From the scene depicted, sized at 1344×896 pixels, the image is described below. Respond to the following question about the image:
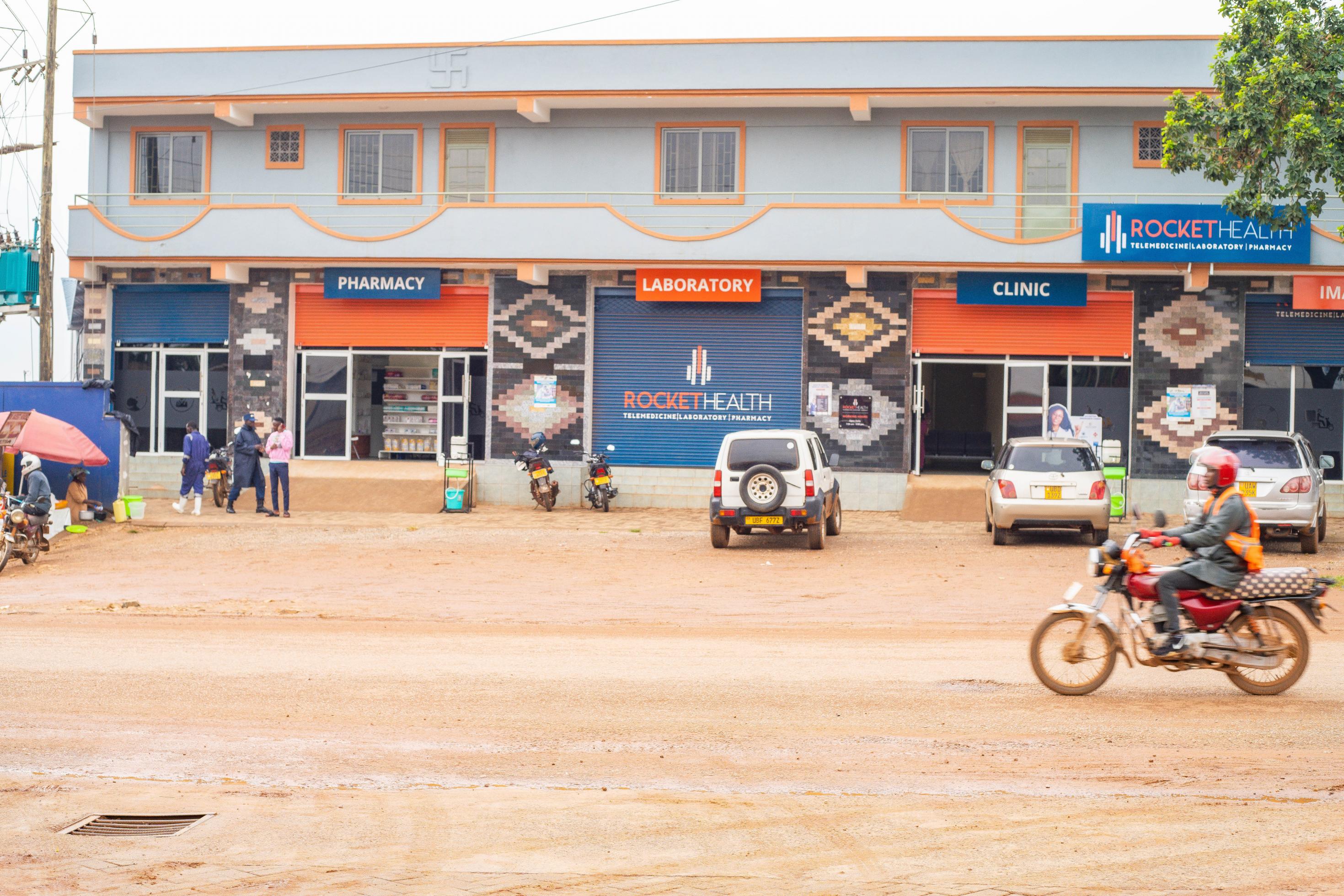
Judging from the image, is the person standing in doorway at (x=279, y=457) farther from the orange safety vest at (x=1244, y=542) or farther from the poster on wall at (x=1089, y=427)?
the orange safety vest at (x=1244, y=542)

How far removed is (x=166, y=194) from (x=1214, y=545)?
25.1 metres

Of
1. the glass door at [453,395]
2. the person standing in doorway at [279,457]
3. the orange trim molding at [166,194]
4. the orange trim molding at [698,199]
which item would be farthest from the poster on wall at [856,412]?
the orange trim molding at [166,194]

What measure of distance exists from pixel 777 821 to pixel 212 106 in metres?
25.1

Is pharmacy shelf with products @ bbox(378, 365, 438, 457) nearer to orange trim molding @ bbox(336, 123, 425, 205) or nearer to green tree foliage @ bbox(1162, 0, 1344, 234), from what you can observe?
orange trim molding @ bbox(336, 123, 425, 205)

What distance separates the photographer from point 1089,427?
1019 inches

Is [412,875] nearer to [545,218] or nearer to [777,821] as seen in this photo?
[777,821]

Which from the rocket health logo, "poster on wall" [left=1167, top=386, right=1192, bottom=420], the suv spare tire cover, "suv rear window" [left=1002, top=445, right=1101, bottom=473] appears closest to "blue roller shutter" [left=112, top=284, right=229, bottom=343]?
the rocket health logo

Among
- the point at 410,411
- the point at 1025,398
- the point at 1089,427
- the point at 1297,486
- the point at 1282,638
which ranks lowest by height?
the point at 1282,638

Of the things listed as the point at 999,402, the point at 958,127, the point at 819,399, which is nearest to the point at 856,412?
the point at 819,399

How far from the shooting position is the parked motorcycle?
25.8 meters

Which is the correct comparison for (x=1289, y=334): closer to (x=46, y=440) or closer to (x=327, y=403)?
(x=327, y=403)

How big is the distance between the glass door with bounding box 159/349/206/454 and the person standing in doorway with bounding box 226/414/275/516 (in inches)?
157

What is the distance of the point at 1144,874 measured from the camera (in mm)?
5531

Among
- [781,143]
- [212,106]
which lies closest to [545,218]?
[781,143]
